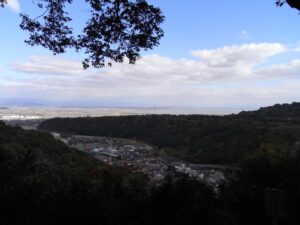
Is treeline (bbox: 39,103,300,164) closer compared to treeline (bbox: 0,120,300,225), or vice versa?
treeline (bbox: 0,120,300,225)

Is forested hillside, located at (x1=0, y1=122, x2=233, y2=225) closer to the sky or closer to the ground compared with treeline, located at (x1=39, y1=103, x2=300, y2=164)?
closer to the sky

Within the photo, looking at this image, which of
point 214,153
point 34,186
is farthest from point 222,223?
point 214,153

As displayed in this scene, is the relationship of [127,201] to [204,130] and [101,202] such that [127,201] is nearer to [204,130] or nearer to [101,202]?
[101,202]

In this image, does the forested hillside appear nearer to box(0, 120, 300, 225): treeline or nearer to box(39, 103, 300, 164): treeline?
box(0, 120, 300, 225): treeline

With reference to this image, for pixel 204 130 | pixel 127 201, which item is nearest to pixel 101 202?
pixel 127 201

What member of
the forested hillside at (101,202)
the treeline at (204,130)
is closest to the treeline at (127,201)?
the forested hillside at (101,202)

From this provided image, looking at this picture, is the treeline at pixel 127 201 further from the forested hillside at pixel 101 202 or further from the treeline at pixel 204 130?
the treeline at pixel 204 130

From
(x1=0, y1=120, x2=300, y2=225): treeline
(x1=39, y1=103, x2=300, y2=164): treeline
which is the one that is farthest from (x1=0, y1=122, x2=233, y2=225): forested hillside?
(x1=39, y1=103, x2=300, y2=164): treeline

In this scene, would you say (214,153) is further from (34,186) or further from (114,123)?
(34,186)
